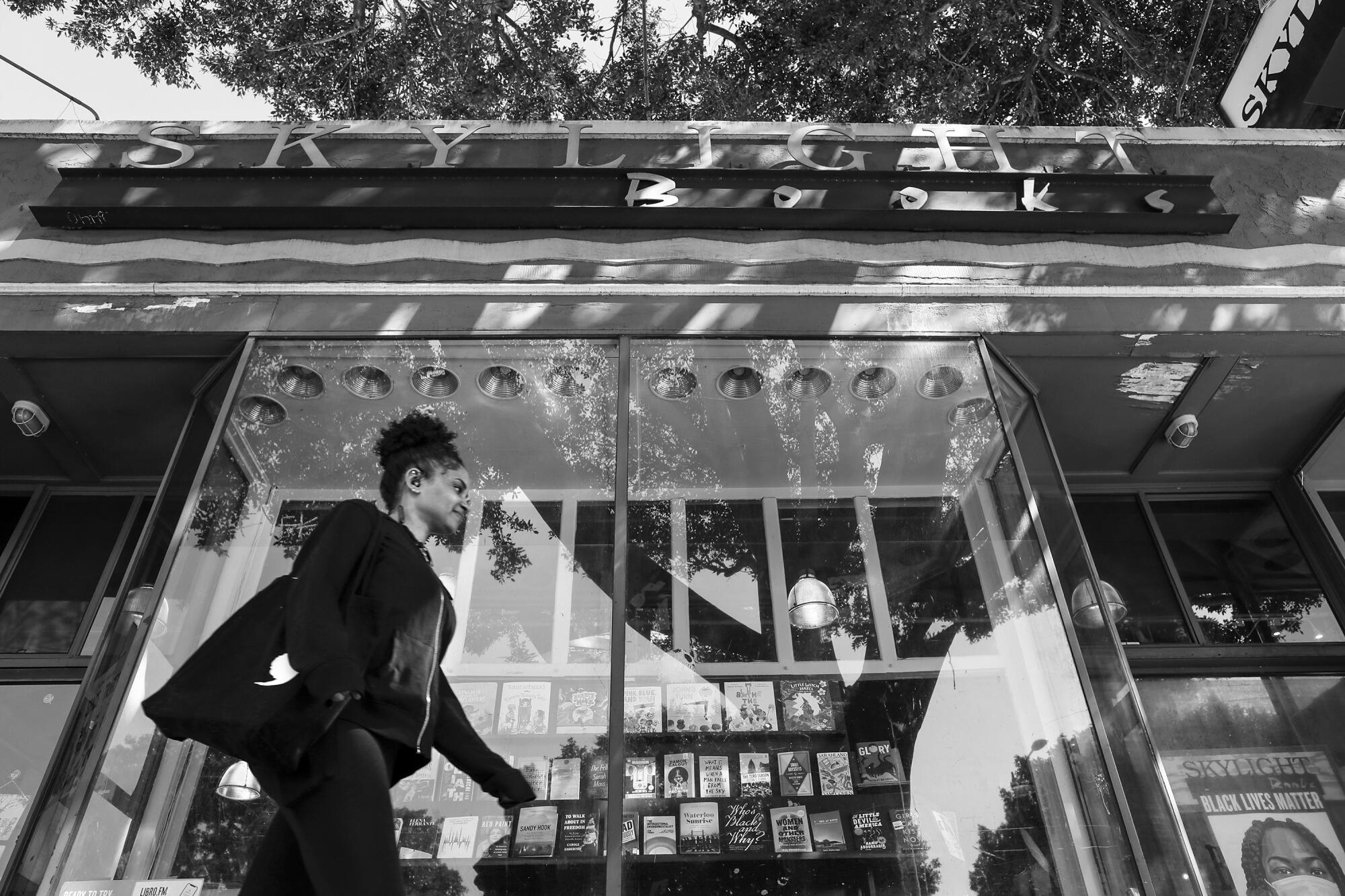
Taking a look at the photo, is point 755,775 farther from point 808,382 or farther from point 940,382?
point 940,382

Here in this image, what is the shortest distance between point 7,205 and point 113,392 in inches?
43.5

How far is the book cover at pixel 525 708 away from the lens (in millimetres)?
3410

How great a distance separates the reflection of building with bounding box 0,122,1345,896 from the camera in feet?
11.5

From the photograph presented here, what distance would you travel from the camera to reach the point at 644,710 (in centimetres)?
355

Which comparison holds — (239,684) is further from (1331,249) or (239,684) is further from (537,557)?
(1331,249)

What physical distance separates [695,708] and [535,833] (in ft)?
2.57

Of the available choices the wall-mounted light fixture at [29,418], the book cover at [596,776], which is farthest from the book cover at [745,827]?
the wall-mounted light fixture at [29,418]

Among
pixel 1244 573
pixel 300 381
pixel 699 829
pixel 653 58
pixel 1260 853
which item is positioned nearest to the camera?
pixel 699 829

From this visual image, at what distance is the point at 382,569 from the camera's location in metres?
2.60

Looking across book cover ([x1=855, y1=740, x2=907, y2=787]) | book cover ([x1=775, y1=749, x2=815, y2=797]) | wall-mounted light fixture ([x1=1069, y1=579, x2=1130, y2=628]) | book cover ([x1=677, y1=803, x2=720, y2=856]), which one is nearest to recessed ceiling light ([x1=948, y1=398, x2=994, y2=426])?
wall-mounted light fixture ([x1=1069, y1=579, x2=1130, y2=628])

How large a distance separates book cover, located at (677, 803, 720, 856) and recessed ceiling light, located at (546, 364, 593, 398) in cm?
A: 176

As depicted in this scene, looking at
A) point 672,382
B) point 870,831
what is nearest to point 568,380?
point 672,382

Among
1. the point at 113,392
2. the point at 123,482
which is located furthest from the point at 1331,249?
the point at 123,482

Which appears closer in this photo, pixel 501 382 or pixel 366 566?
pixel 366 566
